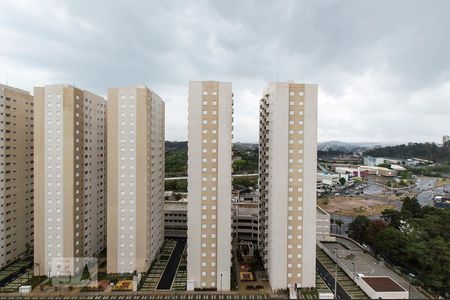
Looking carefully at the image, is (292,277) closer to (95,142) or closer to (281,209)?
(281,209)

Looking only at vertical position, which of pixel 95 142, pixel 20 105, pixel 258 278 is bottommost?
pixel 258 278

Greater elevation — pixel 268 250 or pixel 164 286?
pixel 268 250

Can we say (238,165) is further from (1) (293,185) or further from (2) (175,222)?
(1) (293,185)

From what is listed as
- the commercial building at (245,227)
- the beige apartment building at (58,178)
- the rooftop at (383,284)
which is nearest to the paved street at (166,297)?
the beige apartment building at (58,178)

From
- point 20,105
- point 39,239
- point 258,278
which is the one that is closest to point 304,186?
point 258,278

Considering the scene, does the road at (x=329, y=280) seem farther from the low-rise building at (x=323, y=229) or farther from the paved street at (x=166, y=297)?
the paved street at (x=166, y=297)

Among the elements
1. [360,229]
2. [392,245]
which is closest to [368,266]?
[392,245]

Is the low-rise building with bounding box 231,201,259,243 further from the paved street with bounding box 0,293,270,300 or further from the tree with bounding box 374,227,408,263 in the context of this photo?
the tree with bounding box 374,227,408,263
